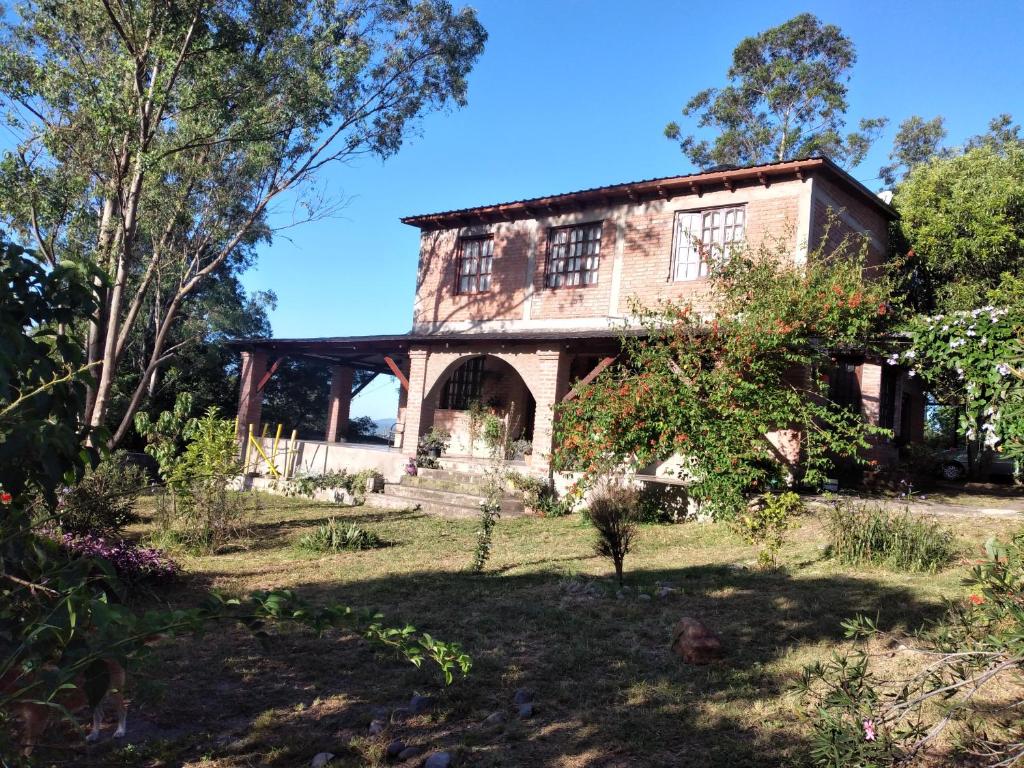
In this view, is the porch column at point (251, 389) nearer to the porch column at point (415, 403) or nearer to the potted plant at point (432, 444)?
the porch column at point (415, 403)

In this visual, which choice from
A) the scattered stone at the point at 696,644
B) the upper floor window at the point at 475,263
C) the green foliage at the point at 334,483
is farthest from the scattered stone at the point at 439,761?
the upper floor window at the point at 475,263

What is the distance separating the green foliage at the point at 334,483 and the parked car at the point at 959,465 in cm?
1246

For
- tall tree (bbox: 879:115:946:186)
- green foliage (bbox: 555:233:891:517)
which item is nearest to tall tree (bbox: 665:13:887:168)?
tall tree (bbox: 879:115:946:186)

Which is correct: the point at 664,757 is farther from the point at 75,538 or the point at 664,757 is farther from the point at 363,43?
the point at 363,43

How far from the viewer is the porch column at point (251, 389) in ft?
65.9

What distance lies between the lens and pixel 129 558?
6.96 metres


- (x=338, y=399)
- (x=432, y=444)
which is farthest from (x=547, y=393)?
(x=338, y=399)

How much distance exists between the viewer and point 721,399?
10852mm

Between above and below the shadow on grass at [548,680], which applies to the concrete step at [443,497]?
above

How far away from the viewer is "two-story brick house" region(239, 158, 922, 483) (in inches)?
511

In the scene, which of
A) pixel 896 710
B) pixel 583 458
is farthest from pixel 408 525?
pixel 896 710

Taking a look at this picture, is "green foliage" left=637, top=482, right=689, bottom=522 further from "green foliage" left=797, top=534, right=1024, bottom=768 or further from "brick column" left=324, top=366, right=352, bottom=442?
"brick column" left=324, top=366, right=352, bottom=442

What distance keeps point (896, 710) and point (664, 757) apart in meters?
1.46

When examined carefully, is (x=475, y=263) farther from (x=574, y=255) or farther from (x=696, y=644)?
(x=696, y=644)
